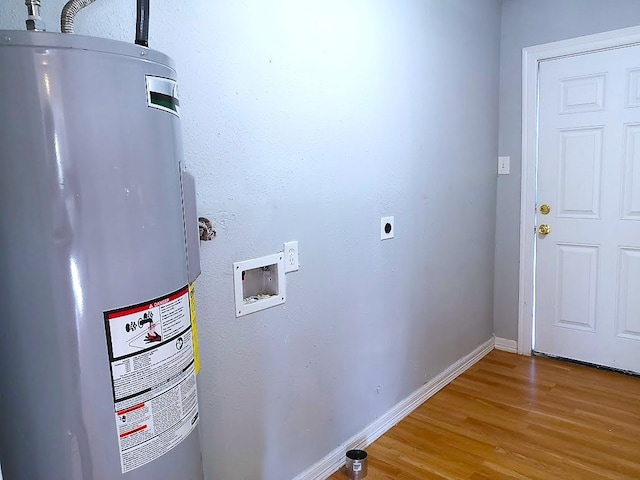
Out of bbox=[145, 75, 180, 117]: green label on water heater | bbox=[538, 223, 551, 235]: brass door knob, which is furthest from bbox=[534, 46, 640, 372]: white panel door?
bbox=[145, 75, 180, 117]: green label on water heater

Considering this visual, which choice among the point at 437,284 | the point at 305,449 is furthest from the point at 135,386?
the point at 437,284

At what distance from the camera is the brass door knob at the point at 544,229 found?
10.1 feet

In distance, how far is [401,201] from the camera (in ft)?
7.54

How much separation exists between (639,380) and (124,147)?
10.4 ft

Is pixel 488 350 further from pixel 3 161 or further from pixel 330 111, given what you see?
pixel 3 161

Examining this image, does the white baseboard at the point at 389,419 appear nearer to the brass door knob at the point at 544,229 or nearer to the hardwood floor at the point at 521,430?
the hardwood floor at the point at 521,430

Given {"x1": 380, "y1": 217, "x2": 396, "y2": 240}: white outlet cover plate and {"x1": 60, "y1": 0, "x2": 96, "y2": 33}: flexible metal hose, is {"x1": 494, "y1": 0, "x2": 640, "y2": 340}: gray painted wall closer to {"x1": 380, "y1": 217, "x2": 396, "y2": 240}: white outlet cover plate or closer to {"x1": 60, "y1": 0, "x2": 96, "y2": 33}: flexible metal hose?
{"x1": 380, "y1": 217, "x2": 396, "y2": 240}: white outlet cover plate

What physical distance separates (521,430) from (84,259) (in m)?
2.24

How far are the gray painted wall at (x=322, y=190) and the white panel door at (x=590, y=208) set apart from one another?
22.0 inches

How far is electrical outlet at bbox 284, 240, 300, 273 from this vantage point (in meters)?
1.69

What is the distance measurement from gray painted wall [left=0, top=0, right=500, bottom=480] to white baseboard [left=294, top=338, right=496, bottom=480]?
0.14 ft

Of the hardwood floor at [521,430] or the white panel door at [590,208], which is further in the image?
the white panel door at [590,208]

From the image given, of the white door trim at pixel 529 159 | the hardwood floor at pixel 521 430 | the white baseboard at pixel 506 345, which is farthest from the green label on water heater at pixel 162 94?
the white baseboard at pixel 506 345

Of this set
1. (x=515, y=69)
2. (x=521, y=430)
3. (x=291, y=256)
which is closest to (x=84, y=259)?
(x=291, y=256)
